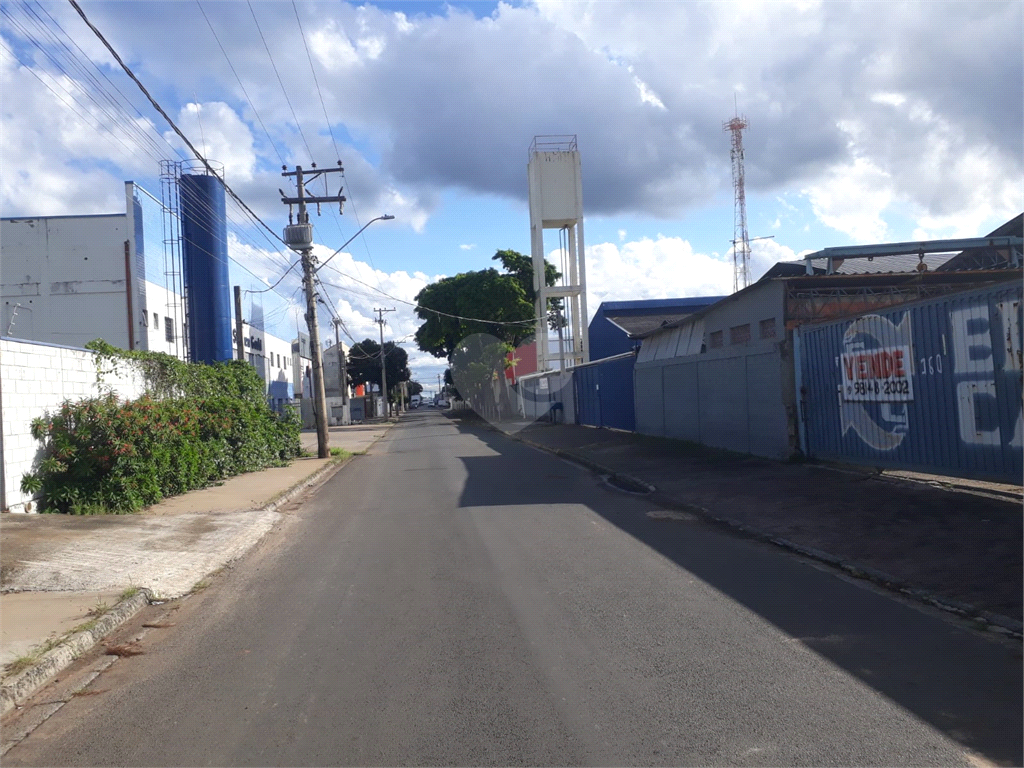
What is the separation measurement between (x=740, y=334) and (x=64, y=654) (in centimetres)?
1580

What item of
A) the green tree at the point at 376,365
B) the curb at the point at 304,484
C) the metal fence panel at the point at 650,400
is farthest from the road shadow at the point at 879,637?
the green tree at the point at 376,365

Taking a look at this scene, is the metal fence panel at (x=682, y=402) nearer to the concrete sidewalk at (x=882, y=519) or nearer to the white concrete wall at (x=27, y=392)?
the concrete sidewalk at (x=882, y=519)

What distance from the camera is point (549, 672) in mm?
5176

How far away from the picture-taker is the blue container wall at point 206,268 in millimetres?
36500

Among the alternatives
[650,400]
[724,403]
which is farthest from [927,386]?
[650,400]

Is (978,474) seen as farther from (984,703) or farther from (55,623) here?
(55,623)

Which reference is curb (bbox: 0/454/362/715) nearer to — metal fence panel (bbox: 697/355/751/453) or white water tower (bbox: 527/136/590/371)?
metal fence panel (bbox: 697/355/751/453)

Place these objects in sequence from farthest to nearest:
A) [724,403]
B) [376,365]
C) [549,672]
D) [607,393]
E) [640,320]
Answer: [376,365] < [640,320] < [607,393] < [724,403] < [549,672]

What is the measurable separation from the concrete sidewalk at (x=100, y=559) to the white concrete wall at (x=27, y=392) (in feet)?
2.10

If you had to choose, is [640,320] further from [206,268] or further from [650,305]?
[206,268]

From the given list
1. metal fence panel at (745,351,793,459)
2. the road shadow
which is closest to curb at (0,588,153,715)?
the road shadow

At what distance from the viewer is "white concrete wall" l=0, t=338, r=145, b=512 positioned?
10.8 m

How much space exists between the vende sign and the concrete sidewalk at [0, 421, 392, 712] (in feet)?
29.3

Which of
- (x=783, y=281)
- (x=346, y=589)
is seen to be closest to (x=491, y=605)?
(x=346, y=589)
